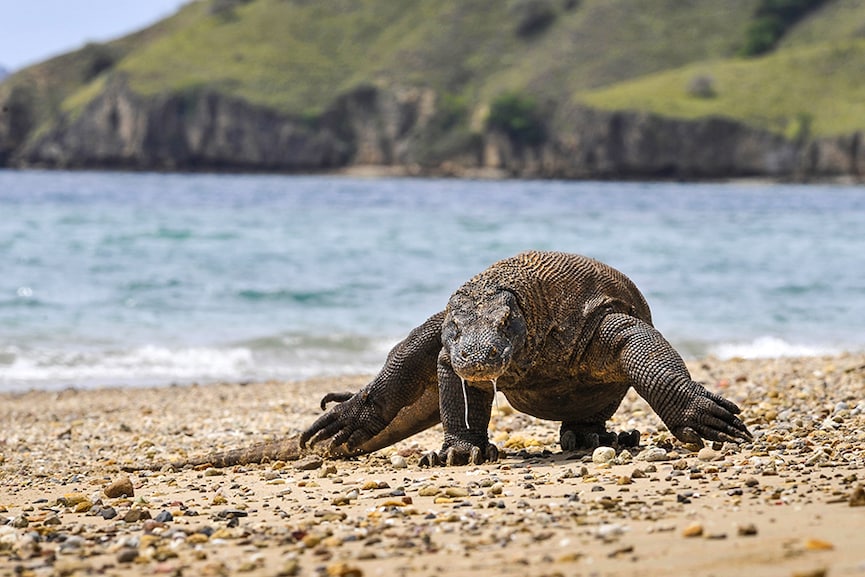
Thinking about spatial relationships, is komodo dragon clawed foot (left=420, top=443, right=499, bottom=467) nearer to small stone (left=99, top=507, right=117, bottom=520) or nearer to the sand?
the sand

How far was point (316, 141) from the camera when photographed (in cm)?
13075

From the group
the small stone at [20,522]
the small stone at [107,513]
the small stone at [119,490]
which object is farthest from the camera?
the small stone at [119,490]

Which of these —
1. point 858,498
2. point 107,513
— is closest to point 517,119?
point 107,513

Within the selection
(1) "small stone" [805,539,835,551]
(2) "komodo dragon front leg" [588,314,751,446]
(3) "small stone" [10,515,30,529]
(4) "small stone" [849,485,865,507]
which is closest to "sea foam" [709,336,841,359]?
(2) "komodo dragon front leg" [588,314,751,446]

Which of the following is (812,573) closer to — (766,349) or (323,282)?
(766,349)

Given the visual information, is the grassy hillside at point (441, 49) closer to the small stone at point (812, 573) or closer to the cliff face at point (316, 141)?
the cliff face at point (316, 141)

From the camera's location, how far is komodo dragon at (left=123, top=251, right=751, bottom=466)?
6.77 meters

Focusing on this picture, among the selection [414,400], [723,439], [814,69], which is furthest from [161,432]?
[814,69]

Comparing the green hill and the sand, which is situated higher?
the green hill

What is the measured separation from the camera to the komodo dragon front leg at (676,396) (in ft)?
22.2

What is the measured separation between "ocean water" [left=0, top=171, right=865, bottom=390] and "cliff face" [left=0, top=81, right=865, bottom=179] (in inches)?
2550

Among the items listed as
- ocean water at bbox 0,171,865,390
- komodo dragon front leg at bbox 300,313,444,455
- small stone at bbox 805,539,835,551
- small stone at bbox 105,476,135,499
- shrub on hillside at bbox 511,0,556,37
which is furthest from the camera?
shrub on hillside at bbox 511,0,556,37

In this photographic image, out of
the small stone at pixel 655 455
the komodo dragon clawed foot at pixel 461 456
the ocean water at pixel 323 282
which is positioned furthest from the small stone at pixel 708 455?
the ocean water at pixel 323 282

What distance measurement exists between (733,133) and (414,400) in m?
104
